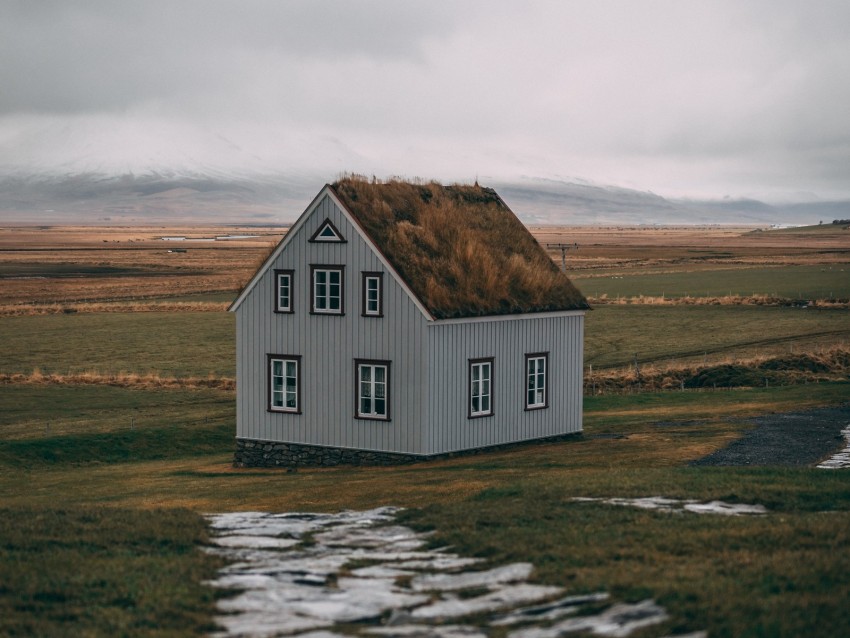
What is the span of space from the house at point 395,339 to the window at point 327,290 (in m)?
0.04

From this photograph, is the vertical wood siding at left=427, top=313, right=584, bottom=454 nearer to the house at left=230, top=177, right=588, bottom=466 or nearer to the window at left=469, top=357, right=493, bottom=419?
the house at left=230, top=177, right=588, bottom=466

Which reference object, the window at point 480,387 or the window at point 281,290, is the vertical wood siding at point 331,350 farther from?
the window at point 480,387

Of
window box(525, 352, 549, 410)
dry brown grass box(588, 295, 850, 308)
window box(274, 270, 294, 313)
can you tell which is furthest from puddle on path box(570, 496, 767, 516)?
dry brown grass box(588, 295, 850, 308)

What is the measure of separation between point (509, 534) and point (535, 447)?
21.3m

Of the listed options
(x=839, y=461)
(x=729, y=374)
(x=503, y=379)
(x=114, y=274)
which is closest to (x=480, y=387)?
(x=503, y=379)

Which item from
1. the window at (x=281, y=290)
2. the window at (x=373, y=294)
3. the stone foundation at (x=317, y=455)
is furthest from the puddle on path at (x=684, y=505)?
the window at (x=281, y=290)

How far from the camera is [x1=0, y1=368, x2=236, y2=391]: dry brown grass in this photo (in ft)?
186

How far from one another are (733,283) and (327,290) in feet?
261

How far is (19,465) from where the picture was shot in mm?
39281

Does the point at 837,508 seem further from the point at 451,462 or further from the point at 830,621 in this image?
the point at 451,462

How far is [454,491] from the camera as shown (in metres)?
25.6

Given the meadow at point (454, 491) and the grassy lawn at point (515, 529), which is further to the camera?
the meadow at point (454, 491)

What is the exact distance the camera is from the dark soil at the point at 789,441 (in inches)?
1198

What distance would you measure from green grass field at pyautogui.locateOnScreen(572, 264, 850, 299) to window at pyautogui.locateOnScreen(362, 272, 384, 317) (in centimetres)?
6349
